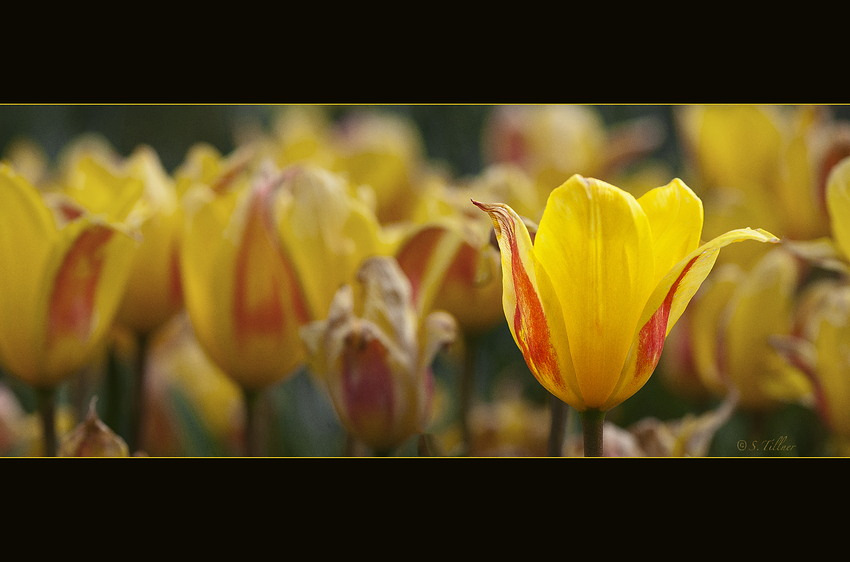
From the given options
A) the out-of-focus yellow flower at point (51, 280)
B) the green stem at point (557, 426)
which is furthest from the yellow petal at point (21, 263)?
the green stem at point (557, 426)

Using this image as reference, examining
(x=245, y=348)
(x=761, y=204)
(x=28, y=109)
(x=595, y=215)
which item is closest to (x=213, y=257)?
(x=245, y=348)

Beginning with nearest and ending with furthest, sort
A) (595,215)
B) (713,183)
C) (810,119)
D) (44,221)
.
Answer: (595,215)
(44,221)
(810,119)
(713,183)

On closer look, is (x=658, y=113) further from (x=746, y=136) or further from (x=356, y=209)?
(x=356, y=209)

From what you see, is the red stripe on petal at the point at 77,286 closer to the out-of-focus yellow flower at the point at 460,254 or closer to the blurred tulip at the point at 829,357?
the out-of-focus yellow flower at the point at 460,254

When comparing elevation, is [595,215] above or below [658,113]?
below

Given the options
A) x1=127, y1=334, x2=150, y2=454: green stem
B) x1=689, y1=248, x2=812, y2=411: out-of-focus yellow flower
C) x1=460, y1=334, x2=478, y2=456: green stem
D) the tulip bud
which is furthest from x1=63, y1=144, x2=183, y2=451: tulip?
x1=689, y1=248, x2=812, y2=411: out-of-focus yellow flower

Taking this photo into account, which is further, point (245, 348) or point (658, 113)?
point (658, 113)

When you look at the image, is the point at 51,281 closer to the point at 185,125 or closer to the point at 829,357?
the point at 185,125
